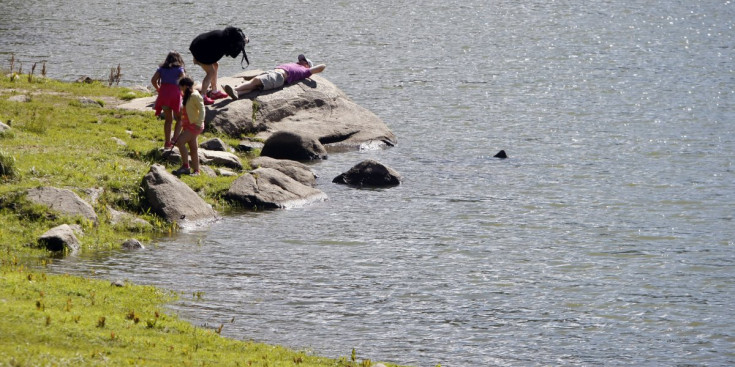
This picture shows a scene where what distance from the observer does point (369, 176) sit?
29547 mm

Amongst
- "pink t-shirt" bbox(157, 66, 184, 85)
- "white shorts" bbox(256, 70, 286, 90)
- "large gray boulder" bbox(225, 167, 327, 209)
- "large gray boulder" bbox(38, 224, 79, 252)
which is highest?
"white shorts" bbox(256, 70, 286, 90)

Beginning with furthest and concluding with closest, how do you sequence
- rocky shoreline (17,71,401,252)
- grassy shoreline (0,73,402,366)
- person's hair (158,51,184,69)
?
1. person's hair (158,51,184,69)
2. rocky shoreline (17,71,401,252)
3. grassy shoreline (0,73,402,366)

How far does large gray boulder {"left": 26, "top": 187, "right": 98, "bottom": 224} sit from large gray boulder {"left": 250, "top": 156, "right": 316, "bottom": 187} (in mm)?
7688

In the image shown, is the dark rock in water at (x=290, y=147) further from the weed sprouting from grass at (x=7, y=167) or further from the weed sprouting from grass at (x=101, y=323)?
the weed sprouting from grass at (x=101, y=323)

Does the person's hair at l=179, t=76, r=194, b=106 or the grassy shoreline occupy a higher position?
the person's hair at l=179, t=76, r=194, b=106

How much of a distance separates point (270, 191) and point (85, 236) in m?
6.33

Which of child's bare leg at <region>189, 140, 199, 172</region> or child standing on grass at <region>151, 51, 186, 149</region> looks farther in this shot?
child standing on grass at <region>151, 51, 186, 149</region>

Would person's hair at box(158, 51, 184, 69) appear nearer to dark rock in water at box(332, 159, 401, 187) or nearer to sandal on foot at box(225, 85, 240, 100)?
dark rock in water at box(332, 159, 401, 187)

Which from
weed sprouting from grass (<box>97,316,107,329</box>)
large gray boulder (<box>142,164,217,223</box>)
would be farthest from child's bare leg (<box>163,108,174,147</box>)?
weed sprouting from grass (<box>97,316,107,329</box>)

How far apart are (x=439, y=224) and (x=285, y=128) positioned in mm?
10260

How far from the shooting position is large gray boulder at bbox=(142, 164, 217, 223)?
23.6 meters

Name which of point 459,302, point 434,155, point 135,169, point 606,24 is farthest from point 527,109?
point 606,24

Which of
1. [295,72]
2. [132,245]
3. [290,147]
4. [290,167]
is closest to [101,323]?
[132,245]

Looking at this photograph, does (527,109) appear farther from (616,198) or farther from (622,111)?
(616,198)
